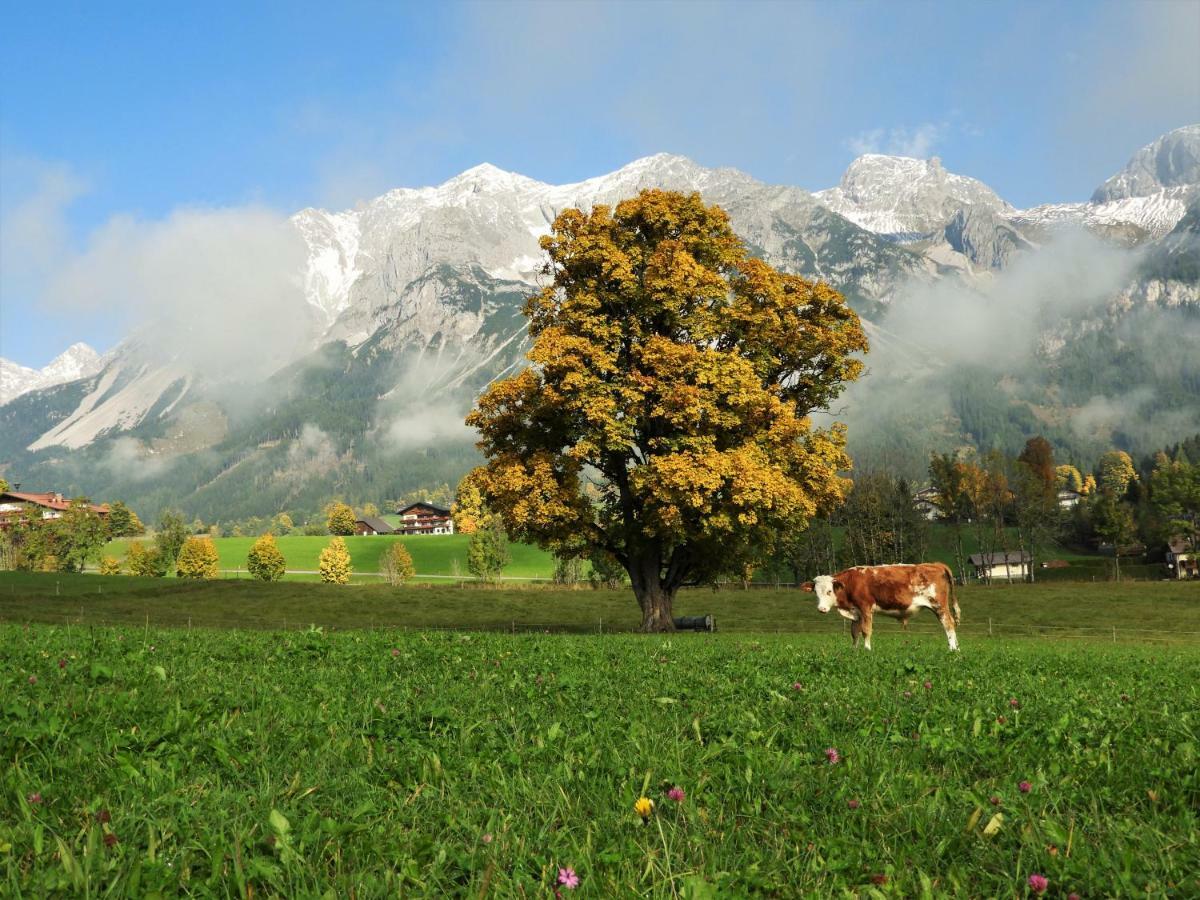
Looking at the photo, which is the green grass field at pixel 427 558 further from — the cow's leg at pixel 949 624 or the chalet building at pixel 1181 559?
the cow's leg at pixel 949 624

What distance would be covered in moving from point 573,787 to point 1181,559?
516 ft

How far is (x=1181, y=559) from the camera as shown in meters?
130

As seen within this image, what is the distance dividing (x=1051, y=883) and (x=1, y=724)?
7379 mm

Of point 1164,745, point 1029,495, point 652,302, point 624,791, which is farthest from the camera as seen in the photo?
point 1029,495

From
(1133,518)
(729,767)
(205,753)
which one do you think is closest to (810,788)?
(729,767)

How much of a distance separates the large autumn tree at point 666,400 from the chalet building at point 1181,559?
118320mm

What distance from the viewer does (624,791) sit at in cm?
538

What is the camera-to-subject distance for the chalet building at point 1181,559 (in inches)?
4968

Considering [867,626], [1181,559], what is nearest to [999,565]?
[1181,559]

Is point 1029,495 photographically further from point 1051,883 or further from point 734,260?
point 1051,883

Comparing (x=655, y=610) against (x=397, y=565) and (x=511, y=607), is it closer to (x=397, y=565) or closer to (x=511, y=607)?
(x=511, y=607)

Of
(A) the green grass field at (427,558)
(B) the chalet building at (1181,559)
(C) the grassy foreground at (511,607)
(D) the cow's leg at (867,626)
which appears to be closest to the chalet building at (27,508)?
(A) the green grass field at (427,558)

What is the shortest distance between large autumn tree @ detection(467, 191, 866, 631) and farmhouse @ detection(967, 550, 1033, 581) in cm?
11280

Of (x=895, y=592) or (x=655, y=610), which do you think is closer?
(x=895, y=592)
